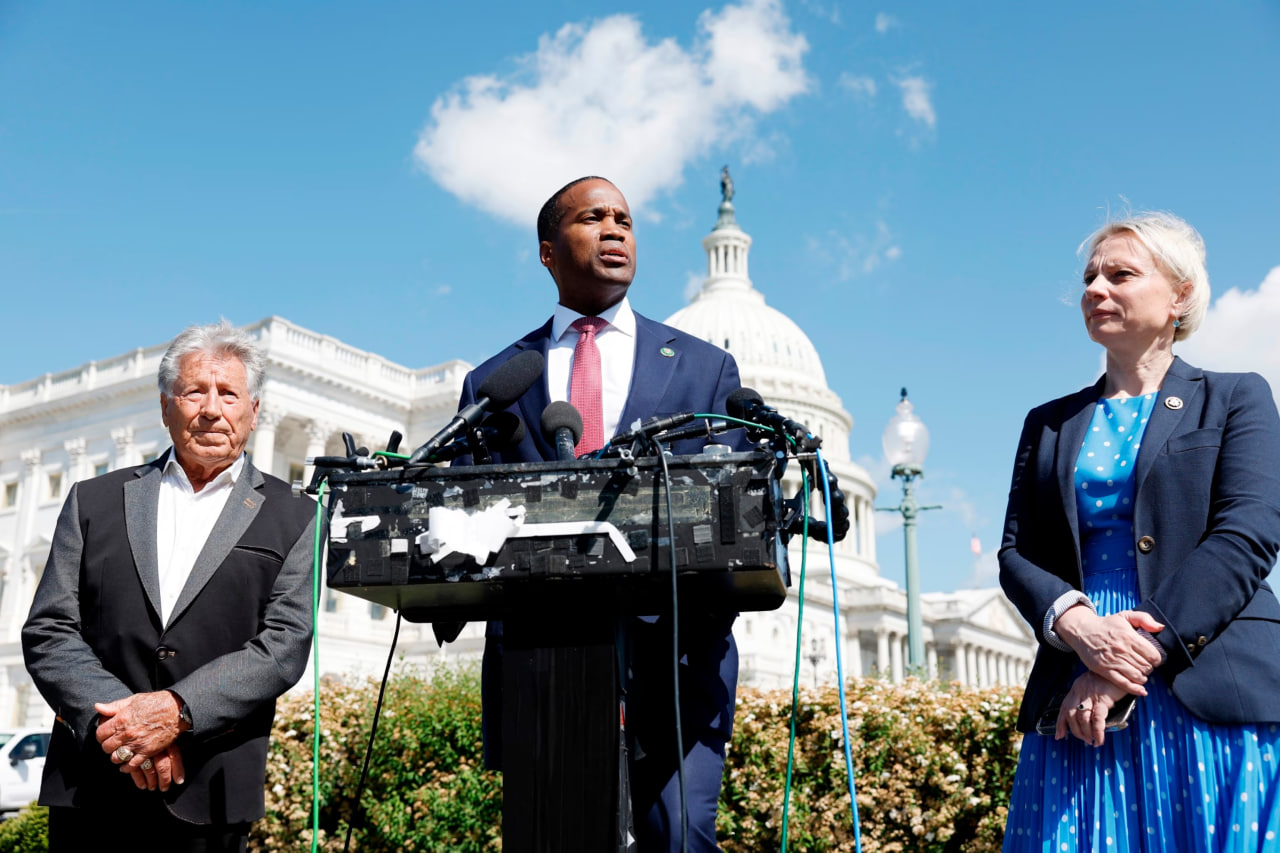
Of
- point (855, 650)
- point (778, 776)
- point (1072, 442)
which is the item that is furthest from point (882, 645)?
point (1072, 442)

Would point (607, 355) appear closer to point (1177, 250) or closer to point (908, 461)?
point (1177, 250)

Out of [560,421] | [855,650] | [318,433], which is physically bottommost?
[560,421]

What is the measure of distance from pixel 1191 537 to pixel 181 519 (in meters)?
2.82

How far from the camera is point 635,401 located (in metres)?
3.34

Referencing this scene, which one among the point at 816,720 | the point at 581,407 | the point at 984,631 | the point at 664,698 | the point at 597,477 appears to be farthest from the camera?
the point at 984,631

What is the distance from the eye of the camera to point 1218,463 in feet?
10.1

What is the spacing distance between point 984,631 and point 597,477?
8763cm

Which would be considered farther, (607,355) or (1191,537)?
(607,355)

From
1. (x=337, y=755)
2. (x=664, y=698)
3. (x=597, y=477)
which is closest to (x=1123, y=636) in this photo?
(x=664, y=698)

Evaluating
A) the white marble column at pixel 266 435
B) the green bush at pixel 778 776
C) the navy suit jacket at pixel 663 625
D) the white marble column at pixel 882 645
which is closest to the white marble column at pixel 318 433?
the white marble column at pixel 266 435

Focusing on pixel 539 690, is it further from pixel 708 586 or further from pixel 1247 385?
pixel 1247 385

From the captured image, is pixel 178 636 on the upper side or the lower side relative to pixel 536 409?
lower

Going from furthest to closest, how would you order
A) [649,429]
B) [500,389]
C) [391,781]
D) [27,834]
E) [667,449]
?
[27,834], [391,781], [500,389], [667,449], [649,429]

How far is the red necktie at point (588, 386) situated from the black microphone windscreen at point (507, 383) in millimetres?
327
